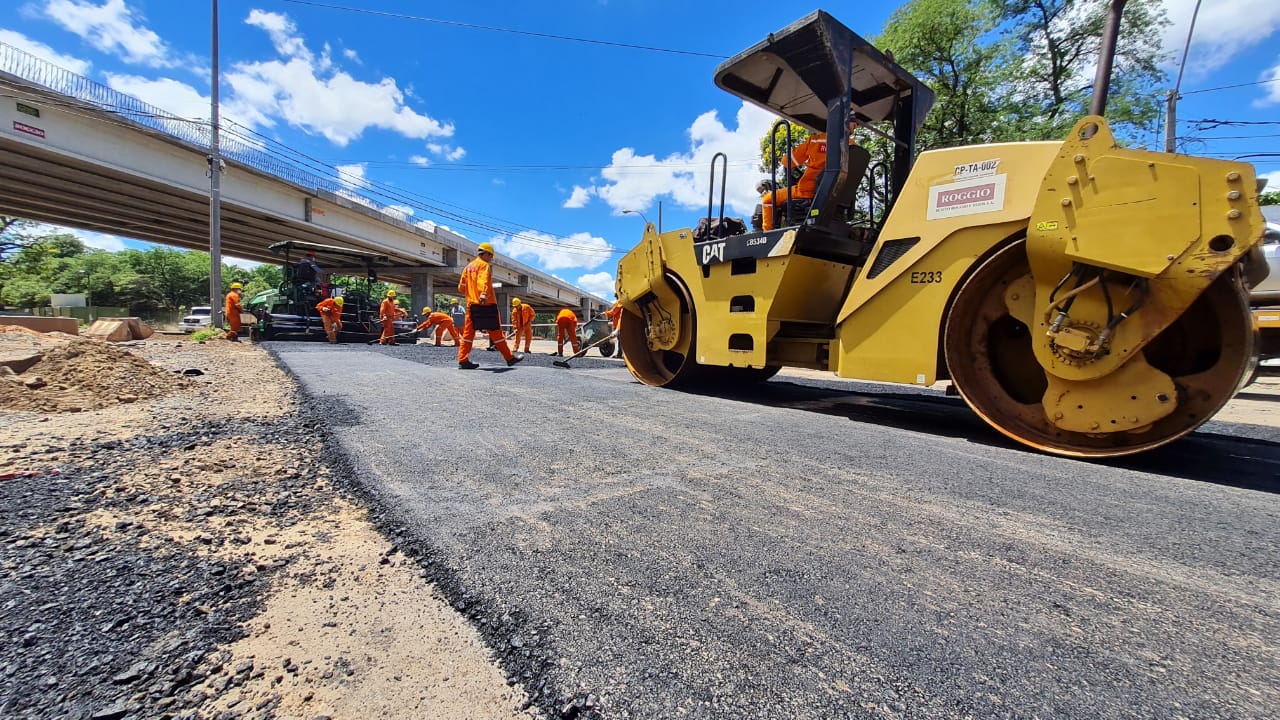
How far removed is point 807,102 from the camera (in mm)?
5641

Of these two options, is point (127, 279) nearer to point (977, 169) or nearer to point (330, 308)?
point (330, 308)

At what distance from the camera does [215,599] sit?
1495 millimetres

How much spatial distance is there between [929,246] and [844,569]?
3.00 meters

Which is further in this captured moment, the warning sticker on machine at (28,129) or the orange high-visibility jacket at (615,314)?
the warning sticker on machine at (28,129)

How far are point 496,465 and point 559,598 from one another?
4.57 feet

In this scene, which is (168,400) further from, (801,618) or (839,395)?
(839,395)

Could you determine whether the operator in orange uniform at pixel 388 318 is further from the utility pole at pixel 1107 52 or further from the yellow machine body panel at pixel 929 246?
the utility pole at pixel 1107 52

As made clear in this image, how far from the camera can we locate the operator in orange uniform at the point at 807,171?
518 cm

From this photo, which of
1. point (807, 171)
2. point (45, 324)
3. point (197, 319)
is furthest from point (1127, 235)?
point (197, 319)

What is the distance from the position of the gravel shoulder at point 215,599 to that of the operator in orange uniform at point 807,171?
4464mm

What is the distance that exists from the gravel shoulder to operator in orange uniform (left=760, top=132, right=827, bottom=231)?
446 centimetres

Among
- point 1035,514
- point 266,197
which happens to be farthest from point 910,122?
point 266,197

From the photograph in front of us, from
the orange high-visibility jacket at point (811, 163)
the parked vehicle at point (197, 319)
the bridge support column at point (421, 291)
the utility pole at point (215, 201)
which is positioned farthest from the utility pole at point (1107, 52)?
the bridge support column at point (421, 291)

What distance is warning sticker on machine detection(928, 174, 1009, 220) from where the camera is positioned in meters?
3.51
